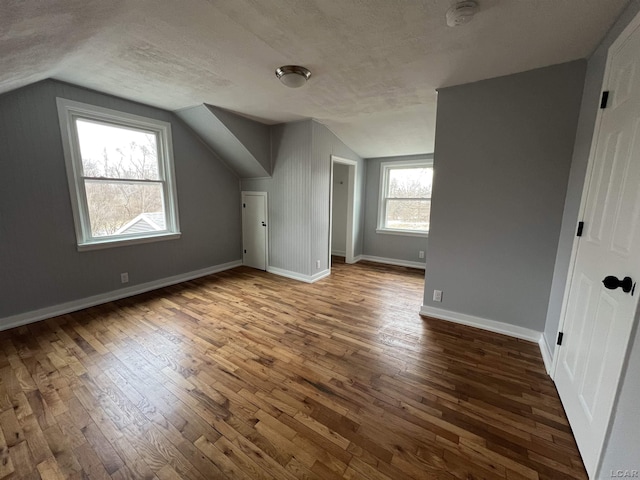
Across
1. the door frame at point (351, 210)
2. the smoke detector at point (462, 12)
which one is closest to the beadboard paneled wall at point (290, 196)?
the door frame at point (351, 210)

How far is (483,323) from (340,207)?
3.48 metres

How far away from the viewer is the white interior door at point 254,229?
450 cm

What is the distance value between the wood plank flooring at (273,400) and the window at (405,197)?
2660 millimetres

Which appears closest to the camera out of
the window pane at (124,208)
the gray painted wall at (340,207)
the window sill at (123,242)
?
the window sill at (123,242)

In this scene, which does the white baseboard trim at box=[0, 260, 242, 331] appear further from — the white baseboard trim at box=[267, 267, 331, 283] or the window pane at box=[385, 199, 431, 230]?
the window pane at box=[385, 199, 431, 230]

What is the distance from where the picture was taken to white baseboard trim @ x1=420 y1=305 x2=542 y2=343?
A: 2441 mm

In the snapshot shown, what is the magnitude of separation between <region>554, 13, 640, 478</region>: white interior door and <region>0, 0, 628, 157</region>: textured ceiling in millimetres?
568

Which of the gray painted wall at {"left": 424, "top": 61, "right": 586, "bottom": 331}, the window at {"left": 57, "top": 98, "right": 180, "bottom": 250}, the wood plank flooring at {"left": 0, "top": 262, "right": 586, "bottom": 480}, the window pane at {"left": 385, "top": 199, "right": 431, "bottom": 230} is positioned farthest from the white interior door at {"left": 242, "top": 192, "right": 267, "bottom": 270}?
the gray painted wall at {"left": 424, "top": 61, "right": 586, "bottom": 331}

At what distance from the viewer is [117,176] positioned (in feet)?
10.7

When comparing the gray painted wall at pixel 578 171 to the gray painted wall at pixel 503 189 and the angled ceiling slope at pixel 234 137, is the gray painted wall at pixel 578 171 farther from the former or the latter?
the angled ceiling slope at pixel 234 137

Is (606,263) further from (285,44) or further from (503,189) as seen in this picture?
(285,44)

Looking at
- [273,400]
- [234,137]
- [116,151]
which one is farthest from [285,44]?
[116,151]

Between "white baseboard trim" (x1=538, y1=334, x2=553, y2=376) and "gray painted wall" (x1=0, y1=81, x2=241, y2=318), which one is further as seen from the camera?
"gray painted wall" (x1=0, y1=81, x2=241, y2=318)

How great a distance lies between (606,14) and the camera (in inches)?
58.1
